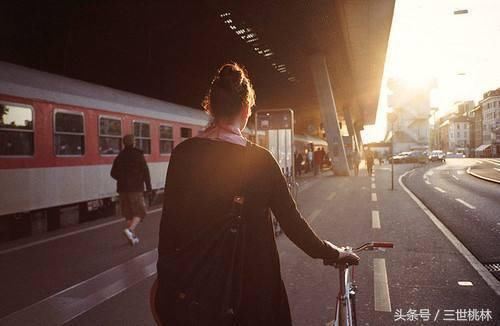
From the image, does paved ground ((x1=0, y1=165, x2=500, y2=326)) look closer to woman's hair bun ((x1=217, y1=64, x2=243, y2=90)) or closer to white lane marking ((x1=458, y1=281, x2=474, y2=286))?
white lane marking ((x1=458, y1=281, x2=474, y2=286))

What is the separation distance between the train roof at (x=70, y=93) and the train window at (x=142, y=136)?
377 millimetres

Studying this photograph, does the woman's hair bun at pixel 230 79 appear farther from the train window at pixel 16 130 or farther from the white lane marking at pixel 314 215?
the white lane marking at pixel 314 215

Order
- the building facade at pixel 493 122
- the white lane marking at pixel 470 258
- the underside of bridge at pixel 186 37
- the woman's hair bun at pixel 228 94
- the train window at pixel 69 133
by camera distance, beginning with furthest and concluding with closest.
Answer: the building facade at pixel 493 122
the underside of bridge at pixel 186 37
the train window at pixel 69 133
the white lane marking at pixel 470 258
the woman's hair bun at pixel 228 94

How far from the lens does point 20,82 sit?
28.3ft

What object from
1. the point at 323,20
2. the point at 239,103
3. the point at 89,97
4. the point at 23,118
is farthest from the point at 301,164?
the point at 239,103

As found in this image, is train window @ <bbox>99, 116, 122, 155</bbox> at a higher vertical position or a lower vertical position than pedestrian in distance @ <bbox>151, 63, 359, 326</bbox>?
higher

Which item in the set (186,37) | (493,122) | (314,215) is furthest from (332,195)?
(493,122)

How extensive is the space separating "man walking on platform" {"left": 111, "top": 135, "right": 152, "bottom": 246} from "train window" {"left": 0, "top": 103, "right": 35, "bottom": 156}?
2.34 m

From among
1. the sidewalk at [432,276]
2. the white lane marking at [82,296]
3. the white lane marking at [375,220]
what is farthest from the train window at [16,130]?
the white lane marking at [375,220]

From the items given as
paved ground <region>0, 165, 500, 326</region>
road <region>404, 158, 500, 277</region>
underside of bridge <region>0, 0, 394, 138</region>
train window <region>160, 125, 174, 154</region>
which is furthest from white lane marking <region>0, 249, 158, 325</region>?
underside of bridge <region>0, 0, 394, 138</region>

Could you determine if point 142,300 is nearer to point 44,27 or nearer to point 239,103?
point 239,103

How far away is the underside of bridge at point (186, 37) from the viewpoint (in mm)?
17000

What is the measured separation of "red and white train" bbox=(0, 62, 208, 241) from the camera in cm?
835

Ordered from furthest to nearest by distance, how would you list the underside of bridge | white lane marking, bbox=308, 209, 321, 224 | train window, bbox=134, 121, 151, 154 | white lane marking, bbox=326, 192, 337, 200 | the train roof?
the underside of bridge, white lane marking, bbox=326, 192, 337, 200, train window, bbox=134, 121, 151, 154, white lane marking, bbox=308, 209, 321, 224, the train roof
